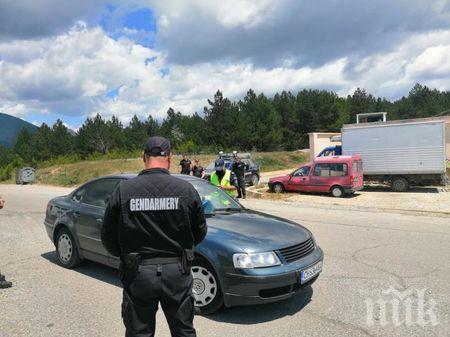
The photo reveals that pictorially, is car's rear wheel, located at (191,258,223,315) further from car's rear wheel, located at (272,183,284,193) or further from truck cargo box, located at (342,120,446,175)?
truck cargo box, located at (342,120,446,175)

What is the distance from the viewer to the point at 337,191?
17.9 metres

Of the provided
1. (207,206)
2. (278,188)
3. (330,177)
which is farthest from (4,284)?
(278,188)

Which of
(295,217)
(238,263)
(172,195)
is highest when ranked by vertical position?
(172,195)

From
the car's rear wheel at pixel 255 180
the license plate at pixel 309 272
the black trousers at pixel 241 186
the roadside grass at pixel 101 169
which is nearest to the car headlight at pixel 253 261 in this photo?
the license plate at pixel 309 272

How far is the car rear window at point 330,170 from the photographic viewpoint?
705 inches

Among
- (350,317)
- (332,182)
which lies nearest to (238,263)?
(350,317)

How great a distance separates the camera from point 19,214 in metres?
12.9

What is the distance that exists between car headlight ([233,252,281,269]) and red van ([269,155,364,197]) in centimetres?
1390

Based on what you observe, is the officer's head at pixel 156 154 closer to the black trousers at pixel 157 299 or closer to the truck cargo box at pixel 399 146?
the black trousers at pixel 157 299

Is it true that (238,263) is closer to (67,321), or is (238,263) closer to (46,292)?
(67,321)

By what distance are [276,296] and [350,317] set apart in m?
0.79

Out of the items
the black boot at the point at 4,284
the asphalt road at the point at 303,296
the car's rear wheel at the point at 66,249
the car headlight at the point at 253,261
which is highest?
the car headlight at the point at 253,261

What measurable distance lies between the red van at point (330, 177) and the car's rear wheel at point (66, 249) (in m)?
13.1

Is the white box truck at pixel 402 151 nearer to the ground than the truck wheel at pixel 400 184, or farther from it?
farther from it
